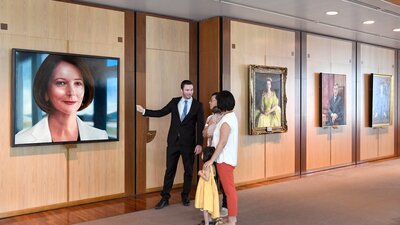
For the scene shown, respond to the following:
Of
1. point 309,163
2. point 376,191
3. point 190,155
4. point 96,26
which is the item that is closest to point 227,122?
point 190,155

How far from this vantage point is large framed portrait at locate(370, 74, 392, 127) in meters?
9.45

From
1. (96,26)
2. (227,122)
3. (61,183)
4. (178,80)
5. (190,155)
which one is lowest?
(61,183)

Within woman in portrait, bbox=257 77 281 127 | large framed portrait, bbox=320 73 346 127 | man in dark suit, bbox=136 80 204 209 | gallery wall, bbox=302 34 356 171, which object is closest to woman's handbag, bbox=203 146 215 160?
man in dark suit, bbox=136 80 204 209

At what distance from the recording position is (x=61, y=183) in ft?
17.3

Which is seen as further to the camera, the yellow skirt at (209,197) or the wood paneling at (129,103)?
the wood paneling at (129,103)

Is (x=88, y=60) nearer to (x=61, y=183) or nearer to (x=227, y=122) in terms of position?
(x=61, y=183)

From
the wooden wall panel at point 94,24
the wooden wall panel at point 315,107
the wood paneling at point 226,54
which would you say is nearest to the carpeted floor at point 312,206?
the wooden wall panel at point 315,107

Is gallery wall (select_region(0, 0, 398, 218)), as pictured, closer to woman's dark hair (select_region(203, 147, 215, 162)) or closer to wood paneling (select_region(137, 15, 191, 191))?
wood paneling (select_region(137, 15, 191, 191))

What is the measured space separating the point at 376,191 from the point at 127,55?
4.48 metres

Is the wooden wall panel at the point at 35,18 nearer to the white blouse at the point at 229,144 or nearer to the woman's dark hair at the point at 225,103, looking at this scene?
the woman's dark hair at the point at 225,103

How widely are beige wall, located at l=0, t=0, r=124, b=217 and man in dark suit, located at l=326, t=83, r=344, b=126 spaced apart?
184 inches

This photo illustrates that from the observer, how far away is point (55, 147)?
5.22 m

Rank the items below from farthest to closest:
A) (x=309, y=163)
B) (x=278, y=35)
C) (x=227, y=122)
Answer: (x=309, y=163)
(x=278, y=35)
(x=227, y=122)

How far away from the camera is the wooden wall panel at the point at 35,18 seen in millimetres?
4848
